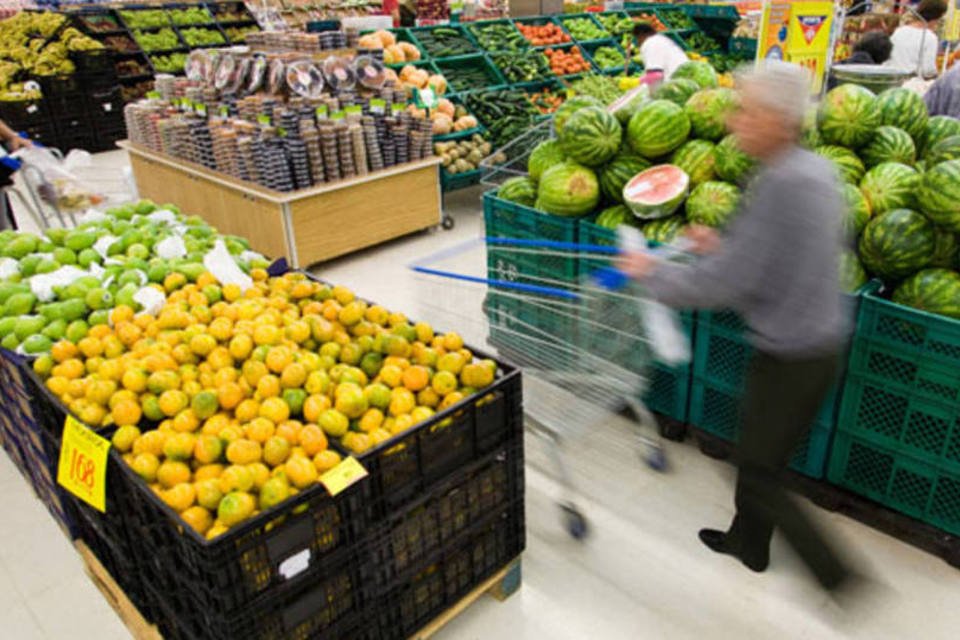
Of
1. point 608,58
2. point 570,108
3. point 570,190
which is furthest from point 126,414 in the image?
point 608,58

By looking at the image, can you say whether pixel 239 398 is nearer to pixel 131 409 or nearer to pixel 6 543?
pixel 131 409

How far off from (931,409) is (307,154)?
4.05 meters

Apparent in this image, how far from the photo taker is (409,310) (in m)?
4.74

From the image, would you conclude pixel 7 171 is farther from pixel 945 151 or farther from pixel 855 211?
pixel 945 151

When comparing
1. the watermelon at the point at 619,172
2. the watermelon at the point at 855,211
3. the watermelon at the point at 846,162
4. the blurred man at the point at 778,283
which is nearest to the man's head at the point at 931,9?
the watermelon at the point at 846,162

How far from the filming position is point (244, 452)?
6.13 feet

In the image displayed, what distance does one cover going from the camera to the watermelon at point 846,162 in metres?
2.85

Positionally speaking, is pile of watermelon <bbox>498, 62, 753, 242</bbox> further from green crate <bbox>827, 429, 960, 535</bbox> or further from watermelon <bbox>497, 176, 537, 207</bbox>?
green crate <bbox>827, 429, 960, 535</bbox>

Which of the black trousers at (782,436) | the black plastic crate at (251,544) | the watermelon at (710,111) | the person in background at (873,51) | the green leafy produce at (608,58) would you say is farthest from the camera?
the green leafy produce at (608,58)

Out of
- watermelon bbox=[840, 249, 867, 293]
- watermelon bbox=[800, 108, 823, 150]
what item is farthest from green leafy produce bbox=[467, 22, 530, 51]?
watermelon bbox=[840, 249, 867, 293]

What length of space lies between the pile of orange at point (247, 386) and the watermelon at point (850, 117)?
5.93ft

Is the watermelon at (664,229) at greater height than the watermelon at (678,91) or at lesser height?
lesser

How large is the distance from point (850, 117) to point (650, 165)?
80cm

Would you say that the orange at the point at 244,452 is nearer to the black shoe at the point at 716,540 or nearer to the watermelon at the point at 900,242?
the black shoe at the point at 716,540
